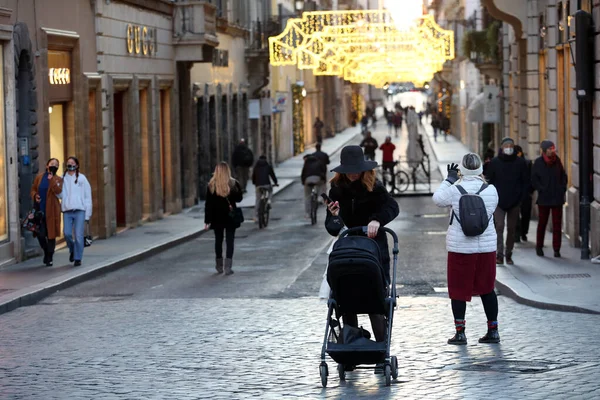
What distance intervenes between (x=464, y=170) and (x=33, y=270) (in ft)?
31.5

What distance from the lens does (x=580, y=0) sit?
67.9 feet

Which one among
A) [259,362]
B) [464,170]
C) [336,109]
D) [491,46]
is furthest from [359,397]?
[336,109]

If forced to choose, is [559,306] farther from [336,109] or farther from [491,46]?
[336,109]

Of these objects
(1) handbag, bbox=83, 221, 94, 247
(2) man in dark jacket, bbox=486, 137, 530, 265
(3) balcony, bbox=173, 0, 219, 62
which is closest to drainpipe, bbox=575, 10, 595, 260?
(2) man in dark jacket, bbox=486, 137, 530, 265

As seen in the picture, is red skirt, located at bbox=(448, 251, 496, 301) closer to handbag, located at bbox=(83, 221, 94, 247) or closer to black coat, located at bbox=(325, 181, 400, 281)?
black coat, located at bbox=(325, 181, 400, 281)

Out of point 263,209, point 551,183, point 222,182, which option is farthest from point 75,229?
point 263,209

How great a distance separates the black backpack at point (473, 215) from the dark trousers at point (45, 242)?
1000 centimetres

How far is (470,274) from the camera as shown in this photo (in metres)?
12.0

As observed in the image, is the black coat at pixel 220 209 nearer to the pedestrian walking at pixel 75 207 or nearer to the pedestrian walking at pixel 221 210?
the pedestrian walking at pixel 221 210

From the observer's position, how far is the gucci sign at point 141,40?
98.1 feet

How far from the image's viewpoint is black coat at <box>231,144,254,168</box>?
39969 millimetres

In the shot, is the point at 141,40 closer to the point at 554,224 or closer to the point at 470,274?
the point at 554,224

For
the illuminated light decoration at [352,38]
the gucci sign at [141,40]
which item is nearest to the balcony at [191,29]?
the gucci sign at [141,40]

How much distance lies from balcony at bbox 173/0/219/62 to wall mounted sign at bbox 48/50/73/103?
873cm
